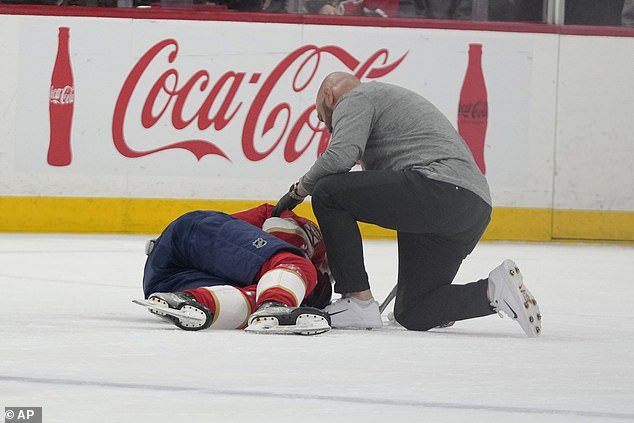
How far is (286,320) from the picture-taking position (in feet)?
11.2

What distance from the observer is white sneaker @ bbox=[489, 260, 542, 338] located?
359 centimetres

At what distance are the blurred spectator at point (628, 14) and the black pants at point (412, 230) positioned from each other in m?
5.30

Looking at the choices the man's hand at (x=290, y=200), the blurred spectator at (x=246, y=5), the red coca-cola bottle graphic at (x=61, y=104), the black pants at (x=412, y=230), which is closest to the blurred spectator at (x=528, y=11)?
the blurred spectator at (x=246, y=5)

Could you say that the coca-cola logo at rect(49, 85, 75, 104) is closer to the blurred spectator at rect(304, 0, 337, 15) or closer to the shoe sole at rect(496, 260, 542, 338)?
the blurred spectator at rect(304, 0, 337, 15)

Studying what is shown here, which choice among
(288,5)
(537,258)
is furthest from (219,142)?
(537,258)

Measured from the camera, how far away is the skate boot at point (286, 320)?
3404 millimetres

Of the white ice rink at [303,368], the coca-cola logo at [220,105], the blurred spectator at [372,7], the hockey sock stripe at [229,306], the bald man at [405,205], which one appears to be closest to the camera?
the white ice rink at [303,368]

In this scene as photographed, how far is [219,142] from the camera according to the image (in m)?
8.27

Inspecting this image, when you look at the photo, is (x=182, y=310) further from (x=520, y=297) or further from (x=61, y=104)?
(x=61, y=104)

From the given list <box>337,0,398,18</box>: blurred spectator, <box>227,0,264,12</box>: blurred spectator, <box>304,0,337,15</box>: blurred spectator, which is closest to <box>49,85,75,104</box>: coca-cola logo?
<box>227,0,264,12</box>: blurred spectator

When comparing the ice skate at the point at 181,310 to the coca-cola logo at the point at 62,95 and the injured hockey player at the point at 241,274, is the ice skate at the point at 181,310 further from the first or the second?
the coca-cola logo at the point at 62,95

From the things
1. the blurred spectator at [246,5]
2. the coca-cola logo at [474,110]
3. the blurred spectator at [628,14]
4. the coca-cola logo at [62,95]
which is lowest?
the coca-cola logo at [474,110]

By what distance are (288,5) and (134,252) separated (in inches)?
93.3

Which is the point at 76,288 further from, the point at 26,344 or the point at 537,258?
the point at 537,258
